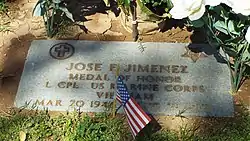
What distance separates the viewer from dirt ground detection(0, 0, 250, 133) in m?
3.30

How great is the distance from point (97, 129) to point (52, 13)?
2.90 ft

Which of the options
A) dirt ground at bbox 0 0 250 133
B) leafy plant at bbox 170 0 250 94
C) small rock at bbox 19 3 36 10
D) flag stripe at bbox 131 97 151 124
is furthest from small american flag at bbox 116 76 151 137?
small rock at bbox 19 3 36 10

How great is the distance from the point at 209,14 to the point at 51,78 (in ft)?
3.28

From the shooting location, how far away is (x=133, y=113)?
2.81m

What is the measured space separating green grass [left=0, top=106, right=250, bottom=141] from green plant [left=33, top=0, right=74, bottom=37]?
67cm

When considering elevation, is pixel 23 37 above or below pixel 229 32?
below

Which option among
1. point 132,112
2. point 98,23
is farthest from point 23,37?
point 132,112

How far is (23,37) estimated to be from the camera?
3576mm

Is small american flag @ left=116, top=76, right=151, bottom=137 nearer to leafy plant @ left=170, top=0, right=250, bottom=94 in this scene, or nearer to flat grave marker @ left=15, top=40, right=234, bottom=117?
flat grave marker @ left=15, top=40, right=234, bottom=117

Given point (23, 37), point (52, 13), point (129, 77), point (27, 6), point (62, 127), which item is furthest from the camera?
point (27, 6)

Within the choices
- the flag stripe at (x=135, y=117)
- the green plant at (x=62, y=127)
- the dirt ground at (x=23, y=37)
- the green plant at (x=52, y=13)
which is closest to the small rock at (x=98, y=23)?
the dirt ground at (x=23, y=37)

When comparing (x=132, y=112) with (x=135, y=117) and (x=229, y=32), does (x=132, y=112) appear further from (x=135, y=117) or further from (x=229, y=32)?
(x=229, y=32)

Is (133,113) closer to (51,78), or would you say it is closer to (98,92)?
(98,92)

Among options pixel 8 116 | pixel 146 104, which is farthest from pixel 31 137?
pixel 146 104
